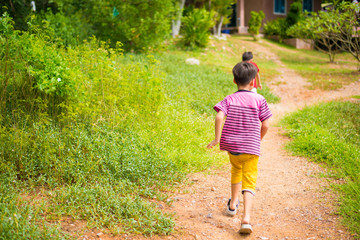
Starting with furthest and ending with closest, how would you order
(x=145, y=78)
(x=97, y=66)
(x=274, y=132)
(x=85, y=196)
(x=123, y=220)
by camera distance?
(x=274, y=132) → (x=145, y=78) → (x=97, y=66) → (x=85, y=196) → (x=123, y=220)

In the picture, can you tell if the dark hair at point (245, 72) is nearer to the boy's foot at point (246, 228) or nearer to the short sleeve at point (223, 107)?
the short sleeve at point (223, 107)

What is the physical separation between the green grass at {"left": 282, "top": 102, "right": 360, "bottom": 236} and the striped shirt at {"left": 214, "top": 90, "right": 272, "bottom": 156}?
1323 mm

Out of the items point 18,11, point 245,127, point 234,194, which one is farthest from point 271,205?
point 18,11

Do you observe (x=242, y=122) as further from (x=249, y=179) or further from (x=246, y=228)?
(x=246, y=228)

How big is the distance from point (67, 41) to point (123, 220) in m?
7.88

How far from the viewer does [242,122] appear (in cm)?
329

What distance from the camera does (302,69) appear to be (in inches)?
576

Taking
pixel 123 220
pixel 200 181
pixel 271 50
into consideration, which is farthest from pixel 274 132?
pixel 271 50

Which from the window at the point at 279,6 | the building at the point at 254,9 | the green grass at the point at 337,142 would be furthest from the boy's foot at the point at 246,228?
the window at the point at 279,6

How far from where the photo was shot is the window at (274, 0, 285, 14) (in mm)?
25597

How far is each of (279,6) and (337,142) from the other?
75.6ft

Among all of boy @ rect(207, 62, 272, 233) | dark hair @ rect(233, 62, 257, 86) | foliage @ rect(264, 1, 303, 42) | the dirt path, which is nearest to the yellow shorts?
boy @ rect(207, 62, 272, 233)

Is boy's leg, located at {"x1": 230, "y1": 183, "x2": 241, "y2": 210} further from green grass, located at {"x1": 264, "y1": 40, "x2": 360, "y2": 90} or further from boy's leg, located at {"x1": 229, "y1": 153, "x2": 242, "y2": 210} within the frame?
green grass, located at {"x1": 264, "y1": 40, "x2": 360, "y2": 90}

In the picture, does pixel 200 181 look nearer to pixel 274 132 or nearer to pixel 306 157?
pixel 306 157
